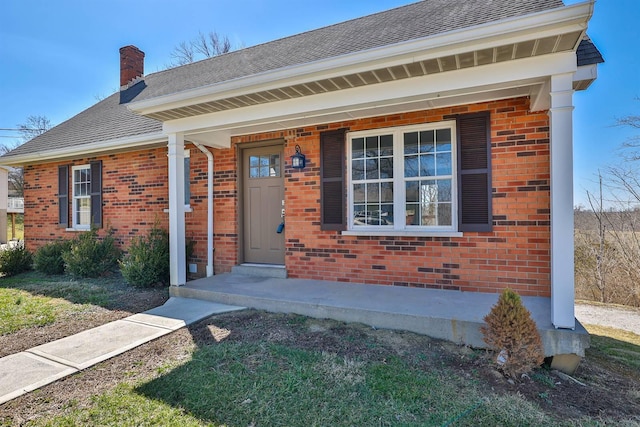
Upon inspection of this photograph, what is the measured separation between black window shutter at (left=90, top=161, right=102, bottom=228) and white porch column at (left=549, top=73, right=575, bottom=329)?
8469 mm

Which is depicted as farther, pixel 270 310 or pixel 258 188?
pixel 258 188

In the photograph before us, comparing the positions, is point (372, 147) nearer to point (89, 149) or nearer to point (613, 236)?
point (89, 149)

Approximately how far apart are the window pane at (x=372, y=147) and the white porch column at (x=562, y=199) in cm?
230

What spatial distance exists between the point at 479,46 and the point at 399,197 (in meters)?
2.22

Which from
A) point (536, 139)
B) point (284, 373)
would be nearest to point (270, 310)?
point (284, 373)

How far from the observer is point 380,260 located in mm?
5012

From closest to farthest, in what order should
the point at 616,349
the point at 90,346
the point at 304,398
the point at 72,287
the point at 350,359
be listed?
the point at 304,398
the point at 350,359
the point at 90,346
the point at 616,349
the point at 72,287

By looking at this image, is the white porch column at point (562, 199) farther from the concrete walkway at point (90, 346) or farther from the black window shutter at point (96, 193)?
the black window shutter at point (96, 193)

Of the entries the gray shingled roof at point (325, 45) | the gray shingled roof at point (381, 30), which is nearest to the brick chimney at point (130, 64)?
the gray shingled roof at point (325, 45)

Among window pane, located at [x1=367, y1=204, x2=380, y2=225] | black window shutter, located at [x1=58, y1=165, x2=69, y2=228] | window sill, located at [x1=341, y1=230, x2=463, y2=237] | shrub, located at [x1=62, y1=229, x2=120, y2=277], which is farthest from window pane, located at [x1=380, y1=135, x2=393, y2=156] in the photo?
black window shutter, located at [x1=58, y1=165, x2=69, y2=228]

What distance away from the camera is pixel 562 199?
3162mm

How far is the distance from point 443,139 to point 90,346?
4791 millimetres

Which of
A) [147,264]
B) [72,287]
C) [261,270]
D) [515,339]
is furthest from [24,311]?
[515,339]

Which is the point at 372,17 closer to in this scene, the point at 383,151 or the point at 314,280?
the point at 383,151
